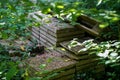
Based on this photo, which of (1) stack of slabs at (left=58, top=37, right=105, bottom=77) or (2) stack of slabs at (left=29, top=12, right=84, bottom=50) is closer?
(1) stack of slabs at (left=58, top=37, right=105, bottom=77)

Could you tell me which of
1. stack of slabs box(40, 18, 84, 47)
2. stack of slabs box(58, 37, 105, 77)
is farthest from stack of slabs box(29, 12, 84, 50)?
stack of slabs box(58, 37, 105, 77)

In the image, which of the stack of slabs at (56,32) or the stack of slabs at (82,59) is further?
the stack of slabs at (56,32)

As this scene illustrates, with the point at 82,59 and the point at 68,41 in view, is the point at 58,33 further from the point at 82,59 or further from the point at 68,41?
the point at 82,59

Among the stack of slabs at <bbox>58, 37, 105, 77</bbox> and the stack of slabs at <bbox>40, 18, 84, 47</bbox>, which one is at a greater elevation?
the stack of slabs at <bbox>40, 18, 84, 47</bbox>

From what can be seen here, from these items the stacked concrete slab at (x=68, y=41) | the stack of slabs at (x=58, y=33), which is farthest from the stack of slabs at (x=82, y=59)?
the stack of slabs at (x=58, y=33)

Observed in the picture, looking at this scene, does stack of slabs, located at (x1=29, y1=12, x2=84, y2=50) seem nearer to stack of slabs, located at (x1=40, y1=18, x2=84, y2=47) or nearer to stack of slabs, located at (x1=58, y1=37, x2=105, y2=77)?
stack of slabs, located at (x1=40, y1=18, x2=84, y2=47)

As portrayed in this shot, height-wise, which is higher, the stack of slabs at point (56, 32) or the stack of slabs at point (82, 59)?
the stack of slabs at point (56, 32)

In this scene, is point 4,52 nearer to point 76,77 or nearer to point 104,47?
point 76,77

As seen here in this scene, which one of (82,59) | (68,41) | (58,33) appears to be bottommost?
(82,59)

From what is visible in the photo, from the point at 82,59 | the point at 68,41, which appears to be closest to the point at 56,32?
the point at 68,41

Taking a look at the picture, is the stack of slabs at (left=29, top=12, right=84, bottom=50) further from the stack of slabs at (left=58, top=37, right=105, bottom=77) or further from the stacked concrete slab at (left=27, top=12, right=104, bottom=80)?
the stack of slabs at (left=58, top=37, right=105, bottom=77)

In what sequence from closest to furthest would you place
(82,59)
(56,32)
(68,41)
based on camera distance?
1. (82,59)
2. (56,32)
3. (68,41)

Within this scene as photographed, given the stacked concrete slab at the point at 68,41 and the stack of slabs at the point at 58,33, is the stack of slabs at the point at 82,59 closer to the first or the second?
the stacked concrete slab at the point at 68,41

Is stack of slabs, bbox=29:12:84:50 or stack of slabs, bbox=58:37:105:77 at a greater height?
stack of slabs, bbox=29:12:84:50
